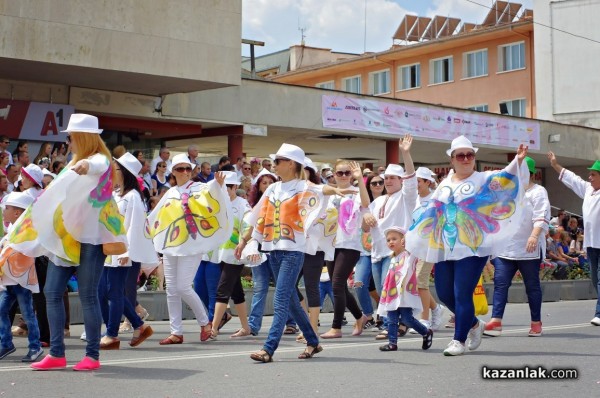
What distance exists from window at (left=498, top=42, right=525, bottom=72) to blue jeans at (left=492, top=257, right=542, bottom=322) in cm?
4561

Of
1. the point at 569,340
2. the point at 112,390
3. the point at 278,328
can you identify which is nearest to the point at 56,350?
the point at 112,390

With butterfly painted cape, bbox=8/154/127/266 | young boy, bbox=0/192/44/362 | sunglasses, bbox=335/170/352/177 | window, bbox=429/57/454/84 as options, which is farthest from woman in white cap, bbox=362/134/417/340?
window, bbox=429/57/454/84

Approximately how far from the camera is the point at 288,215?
10062 millimetres

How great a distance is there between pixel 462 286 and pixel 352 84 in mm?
54568

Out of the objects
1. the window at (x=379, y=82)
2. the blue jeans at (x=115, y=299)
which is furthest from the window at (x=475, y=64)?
the blue jeans at (x=115, y=299)

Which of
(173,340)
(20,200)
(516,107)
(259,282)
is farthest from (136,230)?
(516,107)

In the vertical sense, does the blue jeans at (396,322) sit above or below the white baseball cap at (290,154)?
below

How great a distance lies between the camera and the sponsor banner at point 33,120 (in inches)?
975

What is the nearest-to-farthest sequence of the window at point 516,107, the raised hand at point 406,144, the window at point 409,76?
1. the raised hand at point 406,144
2. the window at point 516,107
3. the window at point 409,76

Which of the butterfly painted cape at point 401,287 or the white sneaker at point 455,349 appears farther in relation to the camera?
the butterfly painted cape at point 401,287

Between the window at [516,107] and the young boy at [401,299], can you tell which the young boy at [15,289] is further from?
the window at [516,107]

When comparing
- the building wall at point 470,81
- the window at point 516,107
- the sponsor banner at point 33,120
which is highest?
the building wall at point 470,81

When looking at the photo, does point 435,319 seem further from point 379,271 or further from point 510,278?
point 510,278

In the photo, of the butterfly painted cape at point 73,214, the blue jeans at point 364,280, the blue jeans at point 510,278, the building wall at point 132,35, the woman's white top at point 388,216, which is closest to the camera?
the butterfly painted cape at point 73,214
